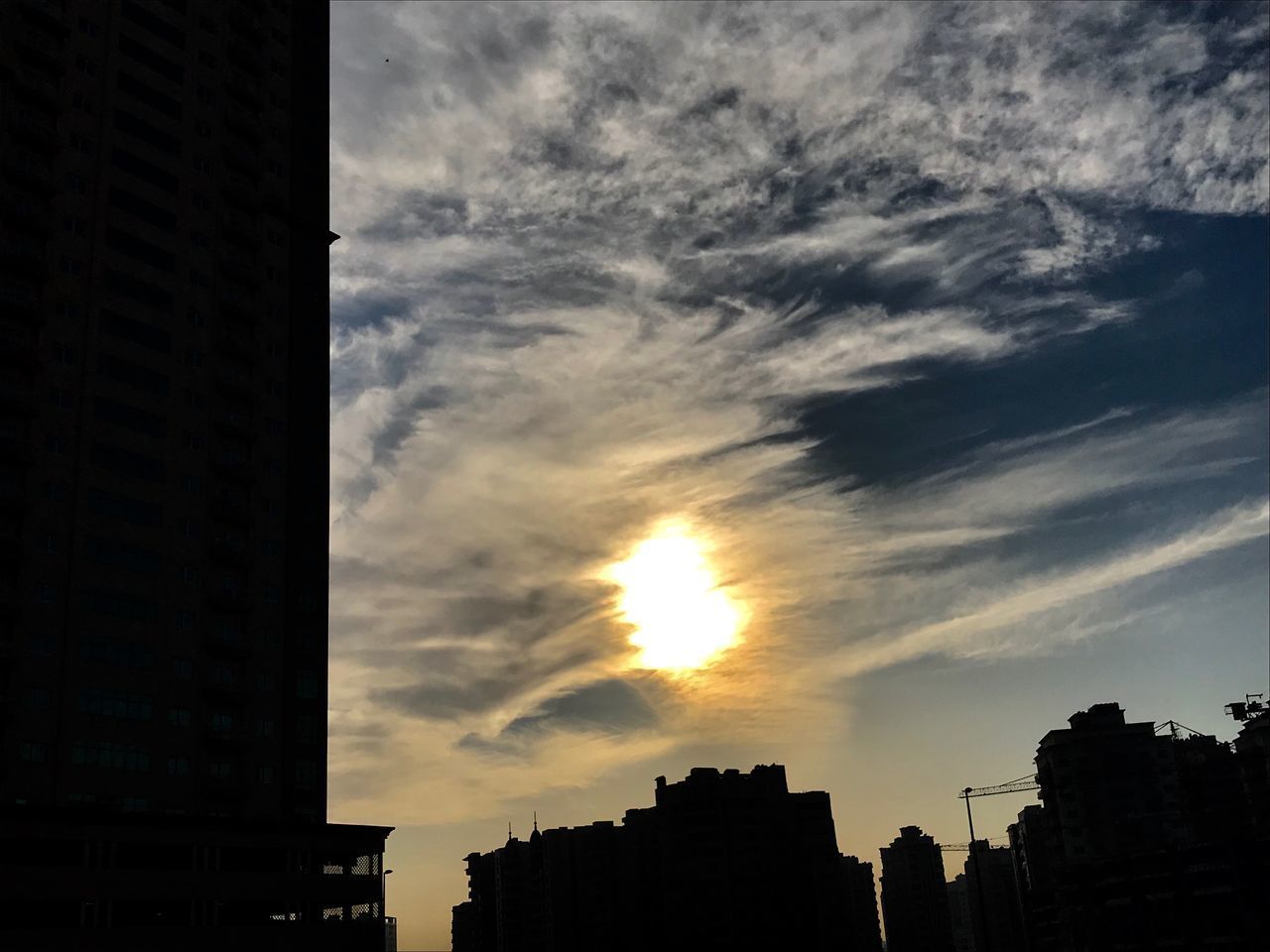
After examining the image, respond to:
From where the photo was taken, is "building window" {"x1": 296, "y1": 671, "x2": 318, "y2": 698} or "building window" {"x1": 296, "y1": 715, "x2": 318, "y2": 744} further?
"building window" {"x1": 296, "y1": 671, "x2": 318, "y2": 698}

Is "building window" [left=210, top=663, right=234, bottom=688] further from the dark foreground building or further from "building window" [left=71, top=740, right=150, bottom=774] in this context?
"building window" [left=71, top=740, right=150, bottom=774]

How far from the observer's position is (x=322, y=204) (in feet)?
410

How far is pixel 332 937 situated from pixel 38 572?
127 feet

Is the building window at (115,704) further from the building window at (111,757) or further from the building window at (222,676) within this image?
the building window at (222,676)

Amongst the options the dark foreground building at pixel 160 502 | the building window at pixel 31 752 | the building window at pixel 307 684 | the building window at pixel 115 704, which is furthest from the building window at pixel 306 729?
the building window at pixel 31 752

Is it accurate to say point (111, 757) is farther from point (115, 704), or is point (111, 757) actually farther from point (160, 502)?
point (160, 502)

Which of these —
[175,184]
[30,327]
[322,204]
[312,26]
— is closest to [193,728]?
[30,327]

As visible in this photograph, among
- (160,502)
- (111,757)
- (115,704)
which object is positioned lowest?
(111,757)

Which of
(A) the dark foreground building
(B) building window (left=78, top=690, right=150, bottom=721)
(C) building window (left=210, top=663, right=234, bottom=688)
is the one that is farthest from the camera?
(C) building window (left=210, top=663, right=234, bottom=688)

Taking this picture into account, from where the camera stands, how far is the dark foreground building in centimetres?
8444

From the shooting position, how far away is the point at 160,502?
97750mm

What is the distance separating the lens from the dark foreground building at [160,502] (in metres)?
84.4

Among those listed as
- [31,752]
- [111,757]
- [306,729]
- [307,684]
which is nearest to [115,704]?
[111,757]

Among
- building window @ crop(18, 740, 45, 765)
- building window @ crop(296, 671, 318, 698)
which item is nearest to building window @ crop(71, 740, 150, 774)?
building window @ crop(18, 740, 45, 765)
